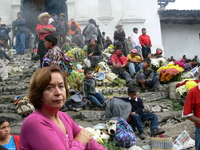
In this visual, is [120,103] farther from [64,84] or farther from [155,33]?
[155,33]

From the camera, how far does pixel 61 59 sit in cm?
501

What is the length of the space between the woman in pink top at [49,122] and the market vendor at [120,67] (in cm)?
597

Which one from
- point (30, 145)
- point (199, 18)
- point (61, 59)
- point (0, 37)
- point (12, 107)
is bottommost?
point (12, 107)

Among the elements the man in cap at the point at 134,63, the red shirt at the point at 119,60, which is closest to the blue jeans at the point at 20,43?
the red shirt at the point at 119,60

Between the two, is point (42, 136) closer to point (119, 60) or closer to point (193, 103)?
point (193, 103)

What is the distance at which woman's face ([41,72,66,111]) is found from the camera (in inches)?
60.2

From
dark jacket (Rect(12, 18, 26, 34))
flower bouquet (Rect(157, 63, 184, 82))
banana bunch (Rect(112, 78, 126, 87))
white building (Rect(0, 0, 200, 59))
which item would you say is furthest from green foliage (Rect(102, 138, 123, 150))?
white building (Rect(0, 0, 200, 59))

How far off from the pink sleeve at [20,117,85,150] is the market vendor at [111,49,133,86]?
20.3ft

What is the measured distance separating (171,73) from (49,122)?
21.7 feet

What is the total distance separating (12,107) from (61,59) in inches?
66.0

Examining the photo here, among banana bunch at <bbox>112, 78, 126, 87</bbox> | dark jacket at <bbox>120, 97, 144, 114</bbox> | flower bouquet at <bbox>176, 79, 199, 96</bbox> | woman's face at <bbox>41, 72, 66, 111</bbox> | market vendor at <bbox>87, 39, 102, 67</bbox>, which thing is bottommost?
A: dark jacket at <bbox>120, 97, 144, 114</bbox>


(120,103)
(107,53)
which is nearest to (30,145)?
(120,103)

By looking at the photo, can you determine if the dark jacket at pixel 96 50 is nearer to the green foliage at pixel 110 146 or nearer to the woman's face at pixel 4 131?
the green foliage at pixel 110 146

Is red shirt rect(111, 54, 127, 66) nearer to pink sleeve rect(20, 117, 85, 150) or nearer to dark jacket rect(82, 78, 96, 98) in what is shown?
dark jacket rect(82, 78, 96, 98)
